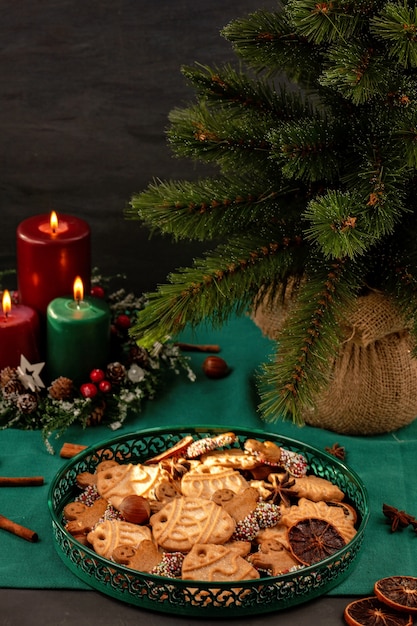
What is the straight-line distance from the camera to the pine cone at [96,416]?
4.49 ft

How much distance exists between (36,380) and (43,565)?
1.18 feet

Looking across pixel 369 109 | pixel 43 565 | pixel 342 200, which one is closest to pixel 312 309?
pixel 342 200

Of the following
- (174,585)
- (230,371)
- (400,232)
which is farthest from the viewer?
(230,371)

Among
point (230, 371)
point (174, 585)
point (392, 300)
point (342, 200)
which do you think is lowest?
point (230, 371)

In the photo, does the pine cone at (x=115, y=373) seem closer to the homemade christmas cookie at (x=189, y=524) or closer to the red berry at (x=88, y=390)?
the red berry at (x=88, y=390)

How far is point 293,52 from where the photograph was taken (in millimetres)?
1151

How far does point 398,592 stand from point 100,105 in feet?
3.18

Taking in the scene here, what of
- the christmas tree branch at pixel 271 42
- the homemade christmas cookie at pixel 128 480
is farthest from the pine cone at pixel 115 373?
the christmas tree branch at pixel 271 42

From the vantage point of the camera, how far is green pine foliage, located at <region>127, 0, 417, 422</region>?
3.35 ft

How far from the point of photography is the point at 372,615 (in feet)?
3.30

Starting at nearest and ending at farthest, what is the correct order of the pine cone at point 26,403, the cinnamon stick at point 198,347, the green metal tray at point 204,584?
the green metal tray at point 204,584
the pine cone at point 26,403
the cinnamon stick at point 198,347

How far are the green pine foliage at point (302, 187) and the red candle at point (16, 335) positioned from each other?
0.33m

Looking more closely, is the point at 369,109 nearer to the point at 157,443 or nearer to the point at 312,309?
the point at 312,309

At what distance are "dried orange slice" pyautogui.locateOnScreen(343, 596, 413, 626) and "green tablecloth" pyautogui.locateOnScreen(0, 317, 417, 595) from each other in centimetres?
2
